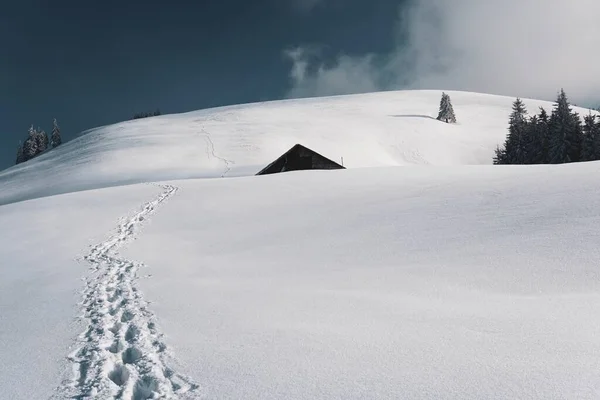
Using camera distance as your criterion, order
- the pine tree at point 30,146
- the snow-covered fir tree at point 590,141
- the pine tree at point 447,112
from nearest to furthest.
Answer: the snow-covered fir tree at point 590,141 < the pine tree at point 447,112 < the pine tree at point 30,146

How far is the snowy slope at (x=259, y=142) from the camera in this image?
48875 mm

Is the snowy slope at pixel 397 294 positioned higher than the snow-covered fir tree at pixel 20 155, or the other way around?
the snow-covered fir tree at pixel 20 155

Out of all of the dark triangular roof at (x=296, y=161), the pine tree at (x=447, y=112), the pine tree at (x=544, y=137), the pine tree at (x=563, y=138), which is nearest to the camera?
the dark triangular roof at (x=296, y=161)

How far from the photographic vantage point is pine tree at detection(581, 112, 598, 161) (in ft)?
139

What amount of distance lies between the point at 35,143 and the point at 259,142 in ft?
239

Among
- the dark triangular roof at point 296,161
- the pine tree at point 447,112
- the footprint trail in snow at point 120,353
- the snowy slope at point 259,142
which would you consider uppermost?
the pine tree at point 447,112

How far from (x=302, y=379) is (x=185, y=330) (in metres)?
2.18

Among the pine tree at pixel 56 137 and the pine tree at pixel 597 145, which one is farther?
the pine tree at pixel 56 137

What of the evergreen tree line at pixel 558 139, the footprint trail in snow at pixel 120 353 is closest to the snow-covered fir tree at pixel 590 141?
the evergreen tree line at pixel 558 139

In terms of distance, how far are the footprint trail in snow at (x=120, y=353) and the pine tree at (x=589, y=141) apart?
46532 millimetres

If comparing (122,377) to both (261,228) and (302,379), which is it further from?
(261,228)

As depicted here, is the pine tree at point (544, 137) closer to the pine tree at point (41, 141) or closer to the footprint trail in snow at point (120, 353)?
the footprint trail in snow at point (120, 353)

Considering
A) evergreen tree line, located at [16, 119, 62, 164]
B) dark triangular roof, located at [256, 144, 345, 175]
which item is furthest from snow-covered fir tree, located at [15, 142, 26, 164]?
dark triangular roof, located at [256, 144, 345, 175]

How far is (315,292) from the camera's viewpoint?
7.27m
